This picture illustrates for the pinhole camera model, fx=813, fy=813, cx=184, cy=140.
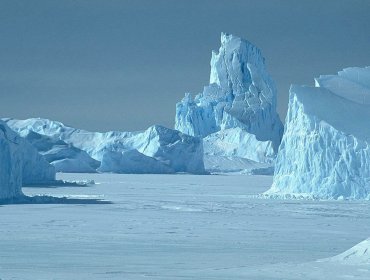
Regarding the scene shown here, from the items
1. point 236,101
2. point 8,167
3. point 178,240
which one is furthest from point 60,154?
point 178,240

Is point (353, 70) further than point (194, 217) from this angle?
Yes

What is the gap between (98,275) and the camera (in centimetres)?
1051

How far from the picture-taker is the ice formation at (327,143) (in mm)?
28547

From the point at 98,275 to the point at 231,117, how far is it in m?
69.7

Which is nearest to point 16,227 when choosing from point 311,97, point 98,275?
point 98,275

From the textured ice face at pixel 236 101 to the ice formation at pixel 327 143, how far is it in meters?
45.6

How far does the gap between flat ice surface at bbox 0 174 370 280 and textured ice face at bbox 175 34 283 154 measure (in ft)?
176

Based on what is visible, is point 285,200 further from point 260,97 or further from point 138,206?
point 260,97

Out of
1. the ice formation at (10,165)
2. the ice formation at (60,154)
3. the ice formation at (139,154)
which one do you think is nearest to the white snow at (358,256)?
the ice formation at (10,165)

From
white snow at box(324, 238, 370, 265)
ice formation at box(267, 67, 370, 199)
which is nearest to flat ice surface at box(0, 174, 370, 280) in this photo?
white snow at box(324, 238, 370, 265)

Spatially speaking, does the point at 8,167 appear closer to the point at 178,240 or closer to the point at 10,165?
the point at 10,165

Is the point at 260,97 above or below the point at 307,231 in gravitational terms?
above

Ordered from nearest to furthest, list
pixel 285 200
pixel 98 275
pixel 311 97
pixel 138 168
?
pixel 98 275, pixel 285 200, pixel 311 97, pixel 138 168

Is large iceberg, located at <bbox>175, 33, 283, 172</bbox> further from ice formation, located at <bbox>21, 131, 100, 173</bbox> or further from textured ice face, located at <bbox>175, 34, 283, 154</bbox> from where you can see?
ice formation, located at <bbox>21, 131, 100, 173</bbox>
